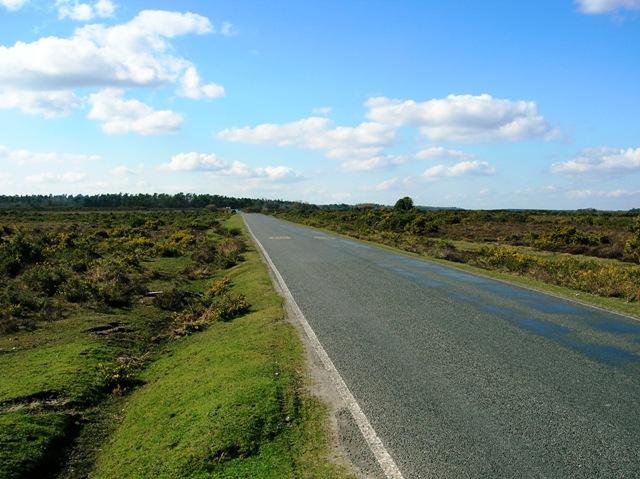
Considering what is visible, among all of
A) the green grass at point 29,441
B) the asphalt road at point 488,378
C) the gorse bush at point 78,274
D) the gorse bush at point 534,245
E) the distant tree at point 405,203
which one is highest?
the distant tree at point 405,203

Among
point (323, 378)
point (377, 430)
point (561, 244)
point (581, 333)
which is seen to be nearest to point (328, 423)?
point (377, 430)

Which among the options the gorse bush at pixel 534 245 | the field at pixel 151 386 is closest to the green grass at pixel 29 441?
the field at pixel 151 386

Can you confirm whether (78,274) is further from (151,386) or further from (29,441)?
(29,441)

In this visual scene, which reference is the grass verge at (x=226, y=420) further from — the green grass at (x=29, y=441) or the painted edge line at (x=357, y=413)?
the green grass at (x=29, y=441)

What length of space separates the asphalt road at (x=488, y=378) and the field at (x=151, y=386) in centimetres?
87

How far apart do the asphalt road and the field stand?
0.87 metres

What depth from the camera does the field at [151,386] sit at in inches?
185

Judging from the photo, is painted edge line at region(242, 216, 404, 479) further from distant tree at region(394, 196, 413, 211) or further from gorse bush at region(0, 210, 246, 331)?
distant tree at region(394, 196, 413, 211)

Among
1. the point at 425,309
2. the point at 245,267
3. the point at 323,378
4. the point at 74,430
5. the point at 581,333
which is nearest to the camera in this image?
the point at 74,430

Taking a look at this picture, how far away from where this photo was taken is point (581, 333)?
868cm

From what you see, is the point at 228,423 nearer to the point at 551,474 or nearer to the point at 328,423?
the point at 328,423

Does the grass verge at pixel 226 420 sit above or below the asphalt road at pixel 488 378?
below

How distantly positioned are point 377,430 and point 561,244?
3174 centimetres

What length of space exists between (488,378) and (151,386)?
4.92 meters
